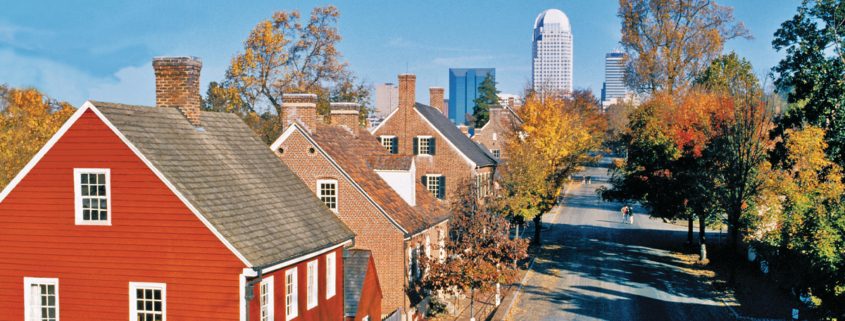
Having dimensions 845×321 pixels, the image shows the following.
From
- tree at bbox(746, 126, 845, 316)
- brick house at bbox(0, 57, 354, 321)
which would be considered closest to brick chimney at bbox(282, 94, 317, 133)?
brick house at bbox(0, 57, 354, 321)

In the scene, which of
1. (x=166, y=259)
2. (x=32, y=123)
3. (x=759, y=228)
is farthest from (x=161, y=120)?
(x=32, y=123)

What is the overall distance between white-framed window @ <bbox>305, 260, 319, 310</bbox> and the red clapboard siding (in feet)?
13.1

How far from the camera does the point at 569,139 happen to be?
54219 millimetres

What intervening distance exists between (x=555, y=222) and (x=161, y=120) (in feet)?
170

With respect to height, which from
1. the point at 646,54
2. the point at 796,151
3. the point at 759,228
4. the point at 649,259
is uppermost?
the point at 646,54

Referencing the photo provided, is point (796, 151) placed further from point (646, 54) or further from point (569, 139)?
point (646, 54)

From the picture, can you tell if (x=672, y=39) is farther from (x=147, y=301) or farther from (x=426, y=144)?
(x=147, y=301)

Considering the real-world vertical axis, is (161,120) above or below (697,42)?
below

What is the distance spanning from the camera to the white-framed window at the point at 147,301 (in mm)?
18844

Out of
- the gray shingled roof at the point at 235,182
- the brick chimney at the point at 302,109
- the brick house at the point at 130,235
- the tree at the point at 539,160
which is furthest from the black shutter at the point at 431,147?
the brick house at the point at 130,235

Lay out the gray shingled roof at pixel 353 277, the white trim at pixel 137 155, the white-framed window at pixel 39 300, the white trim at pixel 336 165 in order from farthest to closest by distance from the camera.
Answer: the white trim at pixel 336 165, the gray shingled roof at pixel 353 277, the white-framed window at pixel 39 300, the white trim at pixel 137 155

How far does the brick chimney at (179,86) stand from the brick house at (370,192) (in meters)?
9.78

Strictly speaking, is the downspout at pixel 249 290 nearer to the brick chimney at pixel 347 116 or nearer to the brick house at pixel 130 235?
the brick house at pixel 130 235

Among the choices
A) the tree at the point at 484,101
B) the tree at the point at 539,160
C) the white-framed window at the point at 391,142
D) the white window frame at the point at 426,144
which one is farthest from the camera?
the tree at the point at 484,101
